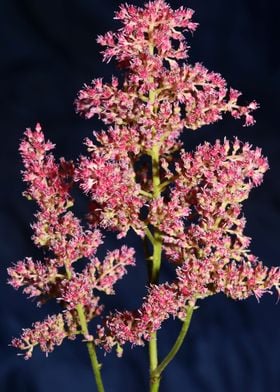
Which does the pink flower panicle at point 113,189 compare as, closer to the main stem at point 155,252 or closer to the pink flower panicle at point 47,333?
the main stem at point 155,252

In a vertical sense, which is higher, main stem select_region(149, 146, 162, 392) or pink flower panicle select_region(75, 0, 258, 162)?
pink flower panicle select_region(75, 0, 258, 162)

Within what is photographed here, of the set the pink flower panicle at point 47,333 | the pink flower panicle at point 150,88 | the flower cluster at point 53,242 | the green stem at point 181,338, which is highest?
the pink flower panicle at point 150,88

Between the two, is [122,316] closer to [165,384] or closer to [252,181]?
[252,181]

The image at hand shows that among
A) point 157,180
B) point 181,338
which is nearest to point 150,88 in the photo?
point 157,180

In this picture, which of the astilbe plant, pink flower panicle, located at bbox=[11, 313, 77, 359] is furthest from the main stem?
pink flower panicle, located at bbox=[11, 313, 77, 359]

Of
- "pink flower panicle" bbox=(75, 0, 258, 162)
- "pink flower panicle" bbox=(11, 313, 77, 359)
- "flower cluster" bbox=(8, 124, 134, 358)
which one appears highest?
"pink flower panicle" bbox=(75, 0, 258, 162)


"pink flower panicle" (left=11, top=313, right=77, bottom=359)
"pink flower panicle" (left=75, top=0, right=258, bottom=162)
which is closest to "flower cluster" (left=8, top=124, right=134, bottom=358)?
"pink flower panicle" (left=11, top=313, right=77, bottom=359)

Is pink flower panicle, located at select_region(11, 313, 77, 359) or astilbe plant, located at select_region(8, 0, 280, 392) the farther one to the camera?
pink flower panicle, located at select_region(11, 313, 77, 359)

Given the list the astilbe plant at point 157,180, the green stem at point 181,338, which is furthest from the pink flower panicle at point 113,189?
the green stem at point 181,338

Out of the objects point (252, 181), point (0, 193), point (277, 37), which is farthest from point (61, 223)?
point (277, 37)

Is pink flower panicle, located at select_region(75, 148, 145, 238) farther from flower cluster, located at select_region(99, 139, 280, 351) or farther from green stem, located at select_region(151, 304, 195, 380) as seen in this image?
green stem, located at select_region(151, 304, 195, 380)

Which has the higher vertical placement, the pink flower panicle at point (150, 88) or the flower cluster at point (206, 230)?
the pink flower panicle at point (150, 88)
